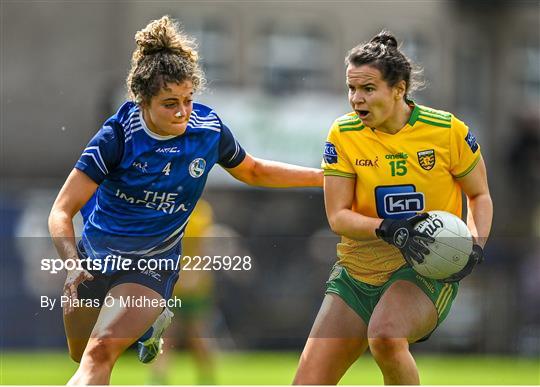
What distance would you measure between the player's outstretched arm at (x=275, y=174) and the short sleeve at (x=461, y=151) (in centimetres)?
82

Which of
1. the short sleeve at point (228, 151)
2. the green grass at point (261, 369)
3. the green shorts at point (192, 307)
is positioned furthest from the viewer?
the green grass at point (261, 369)

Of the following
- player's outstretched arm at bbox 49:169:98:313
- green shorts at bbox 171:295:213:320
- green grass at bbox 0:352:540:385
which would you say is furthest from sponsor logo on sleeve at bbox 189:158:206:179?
green shorts at bbox 171:295:213:320

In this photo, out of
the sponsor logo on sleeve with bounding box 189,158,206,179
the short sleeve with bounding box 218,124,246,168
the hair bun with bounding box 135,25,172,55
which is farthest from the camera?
the short sleeve with bounding box 218,124,246,168

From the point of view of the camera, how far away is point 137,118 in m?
5.89

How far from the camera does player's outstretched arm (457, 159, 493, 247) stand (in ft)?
19.2

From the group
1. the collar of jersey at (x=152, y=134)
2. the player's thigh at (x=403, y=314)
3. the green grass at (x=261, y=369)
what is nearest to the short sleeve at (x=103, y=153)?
the collar of jersey at (x=152, y=134)

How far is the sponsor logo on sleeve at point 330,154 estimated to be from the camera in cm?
589

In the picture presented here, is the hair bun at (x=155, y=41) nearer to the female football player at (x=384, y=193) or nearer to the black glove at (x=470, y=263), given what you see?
the female football player at (x=384, y=193)

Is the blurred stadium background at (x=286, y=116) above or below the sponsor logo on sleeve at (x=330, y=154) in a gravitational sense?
below

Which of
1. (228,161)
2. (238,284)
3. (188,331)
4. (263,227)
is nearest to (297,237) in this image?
(263,227)

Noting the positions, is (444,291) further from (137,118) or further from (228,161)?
(137,118)

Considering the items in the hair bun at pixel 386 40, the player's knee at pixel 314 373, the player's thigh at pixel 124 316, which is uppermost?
the hair bun at pixel 386 40

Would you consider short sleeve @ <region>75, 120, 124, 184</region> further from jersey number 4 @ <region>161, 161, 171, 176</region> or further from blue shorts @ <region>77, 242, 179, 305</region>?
blue shorts @ <region>77, 242, 179, 305</region>

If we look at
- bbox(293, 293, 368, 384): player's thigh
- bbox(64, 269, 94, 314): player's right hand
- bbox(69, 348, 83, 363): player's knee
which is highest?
bbox(64, 269, 94, 314): player's right hand
